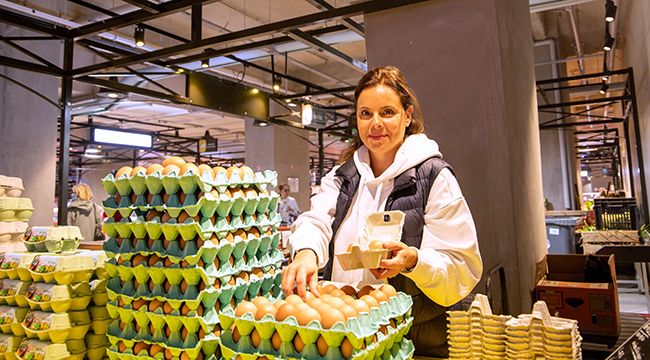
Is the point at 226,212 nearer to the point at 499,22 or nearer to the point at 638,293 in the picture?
the point at 499,22

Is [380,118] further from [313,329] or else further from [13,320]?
[13,320]

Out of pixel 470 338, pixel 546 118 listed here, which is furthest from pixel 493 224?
pixel 546 118

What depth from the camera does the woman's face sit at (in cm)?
191

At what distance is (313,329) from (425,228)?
2.68ft

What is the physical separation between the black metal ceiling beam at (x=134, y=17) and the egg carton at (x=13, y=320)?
299cm

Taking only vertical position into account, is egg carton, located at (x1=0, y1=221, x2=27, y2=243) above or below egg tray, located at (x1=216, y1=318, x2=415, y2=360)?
above

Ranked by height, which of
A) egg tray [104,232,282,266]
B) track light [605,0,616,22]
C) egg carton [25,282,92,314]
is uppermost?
track light [605,0,616,22]

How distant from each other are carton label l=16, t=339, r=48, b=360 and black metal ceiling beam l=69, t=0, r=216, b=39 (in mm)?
3152

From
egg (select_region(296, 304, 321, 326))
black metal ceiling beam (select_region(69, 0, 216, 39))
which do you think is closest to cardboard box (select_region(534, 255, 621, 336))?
egg (select_region(296, 304, 321, 326))

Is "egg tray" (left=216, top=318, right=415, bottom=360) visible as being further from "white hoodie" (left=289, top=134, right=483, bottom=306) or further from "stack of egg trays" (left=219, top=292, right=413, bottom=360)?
"white hoodie" (left=289, top=134, right=483, bottom=306)

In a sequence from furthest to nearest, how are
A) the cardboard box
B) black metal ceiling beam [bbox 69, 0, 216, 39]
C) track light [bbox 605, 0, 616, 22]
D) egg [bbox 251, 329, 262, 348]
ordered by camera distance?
track light [bbox 605, 0, 616, 22] < black metal ceiling beam [bbox 69, 0, 216, 39] < the cardboard box < egg [bbox 251, 329, 262, 348]

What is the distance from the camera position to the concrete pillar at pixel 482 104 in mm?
3072

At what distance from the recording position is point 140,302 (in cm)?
200

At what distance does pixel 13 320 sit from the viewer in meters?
2.38
